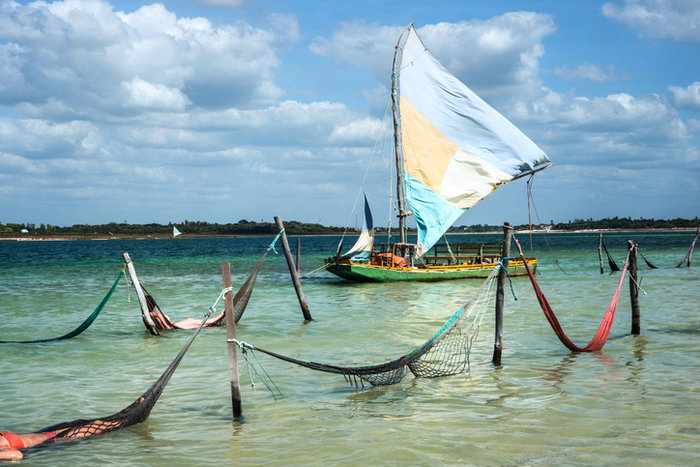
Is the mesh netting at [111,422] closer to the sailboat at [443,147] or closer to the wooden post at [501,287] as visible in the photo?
the wooden post at [501,287]

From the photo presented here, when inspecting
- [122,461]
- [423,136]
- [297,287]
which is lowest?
[122,461]

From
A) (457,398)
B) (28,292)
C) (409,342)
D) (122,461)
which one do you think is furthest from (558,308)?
(28,292)

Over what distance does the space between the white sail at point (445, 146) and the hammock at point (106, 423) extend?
21.0 metres

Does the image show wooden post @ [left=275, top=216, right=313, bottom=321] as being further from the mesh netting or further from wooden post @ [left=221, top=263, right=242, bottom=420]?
the mesh netting

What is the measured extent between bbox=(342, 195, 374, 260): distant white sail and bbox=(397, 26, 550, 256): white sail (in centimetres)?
311

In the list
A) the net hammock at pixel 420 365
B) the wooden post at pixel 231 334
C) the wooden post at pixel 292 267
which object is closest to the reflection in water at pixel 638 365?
the net hammock at pixel 420 365

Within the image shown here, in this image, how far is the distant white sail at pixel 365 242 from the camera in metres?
32.5

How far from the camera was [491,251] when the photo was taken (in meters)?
48.1

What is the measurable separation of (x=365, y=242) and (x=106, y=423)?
2419cm

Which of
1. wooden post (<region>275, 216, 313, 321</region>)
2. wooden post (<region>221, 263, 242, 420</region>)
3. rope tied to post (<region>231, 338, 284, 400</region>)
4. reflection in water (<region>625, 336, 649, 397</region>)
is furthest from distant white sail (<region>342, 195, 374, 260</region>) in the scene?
wooden post (<region>221, 263, 242, 420</region>)

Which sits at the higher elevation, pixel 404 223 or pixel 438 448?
pixel 404 223

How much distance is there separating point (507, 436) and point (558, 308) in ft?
49.1

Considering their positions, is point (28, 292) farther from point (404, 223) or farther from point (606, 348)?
point (606, 348)

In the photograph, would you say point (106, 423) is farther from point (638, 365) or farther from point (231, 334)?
point (638, 365)
